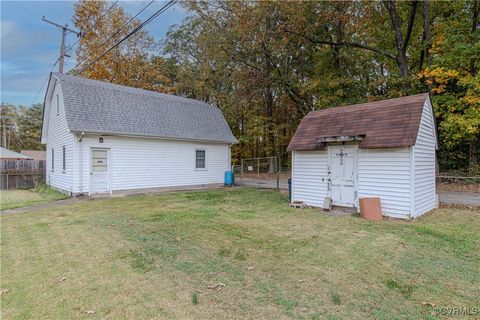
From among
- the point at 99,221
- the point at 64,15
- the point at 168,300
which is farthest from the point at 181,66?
the point at 168,300

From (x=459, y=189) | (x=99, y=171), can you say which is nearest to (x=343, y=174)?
(x=459, y=189)

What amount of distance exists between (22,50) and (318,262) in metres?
22.6

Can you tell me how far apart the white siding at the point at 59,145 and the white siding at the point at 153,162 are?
958mm

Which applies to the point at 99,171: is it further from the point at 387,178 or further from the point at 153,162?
the point at 387,178

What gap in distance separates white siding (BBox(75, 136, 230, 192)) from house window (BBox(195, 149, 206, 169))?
207mm

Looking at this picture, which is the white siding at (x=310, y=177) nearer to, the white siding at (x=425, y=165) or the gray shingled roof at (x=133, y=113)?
the white siding at (x=425, y=165)

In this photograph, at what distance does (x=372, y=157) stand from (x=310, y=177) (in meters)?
2.26

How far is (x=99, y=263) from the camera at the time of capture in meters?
4.68

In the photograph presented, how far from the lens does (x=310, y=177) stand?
10312mm

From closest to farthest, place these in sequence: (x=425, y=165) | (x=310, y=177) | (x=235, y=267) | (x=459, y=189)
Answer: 1. (x=235, y=267)
2. (x=425, y=165)
3. (x=310, y=177)
4. (x=459, y=189)

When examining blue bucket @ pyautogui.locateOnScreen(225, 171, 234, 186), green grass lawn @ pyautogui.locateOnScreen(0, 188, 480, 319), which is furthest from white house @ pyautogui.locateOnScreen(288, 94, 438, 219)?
blue bucket @ pyautogui.locateOnScreen(225, 171, 234, 186)

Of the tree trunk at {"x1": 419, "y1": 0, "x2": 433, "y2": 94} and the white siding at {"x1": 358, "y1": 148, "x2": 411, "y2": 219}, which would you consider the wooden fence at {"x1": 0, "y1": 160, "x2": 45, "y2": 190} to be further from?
the tree trunk at {"x1": 419, "y1": 0, "x2": 433, "y2": 94}

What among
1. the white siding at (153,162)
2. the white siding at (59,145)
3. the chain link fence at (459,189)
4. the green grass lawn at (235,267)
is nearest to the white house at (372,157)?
the green grass lawn at (235,267)

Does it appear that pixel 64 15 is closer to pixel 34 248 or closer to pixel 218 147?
pixel 218 147
